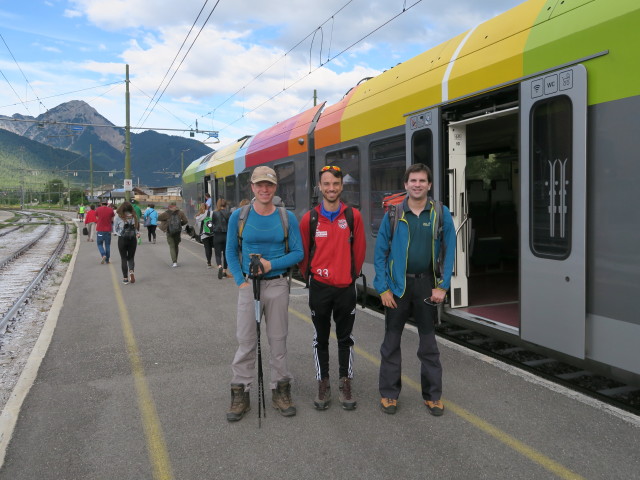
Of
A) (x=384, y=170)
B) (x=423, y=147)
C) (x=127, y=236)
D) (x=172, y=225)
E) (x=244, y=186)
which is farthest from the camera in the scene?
(x=244, y=186)

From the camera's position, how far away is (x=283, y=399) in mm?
3904

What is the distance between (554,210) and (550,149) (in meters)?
0.49

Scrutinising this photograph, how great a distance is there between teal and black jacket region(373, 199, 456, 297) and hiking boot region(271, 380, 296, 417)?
102cm

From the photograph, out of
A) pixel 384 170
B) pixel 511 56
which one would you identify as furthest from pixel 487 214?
pixel 511 56

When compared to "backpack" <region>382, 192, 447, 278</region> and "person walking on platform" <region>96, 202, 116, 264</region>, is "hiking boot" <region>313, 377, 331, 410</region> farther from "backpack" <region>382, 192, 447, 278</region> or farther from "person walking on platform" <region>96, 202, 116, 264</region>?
"person walking on platform" <region>96, 202, 116, 264</region>

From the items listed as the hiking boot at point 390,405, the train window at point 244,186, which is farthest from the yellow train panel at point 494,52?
the train window at point 244,186

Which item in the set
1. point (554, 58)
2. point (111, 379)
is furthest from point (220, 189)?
point (554, 58)

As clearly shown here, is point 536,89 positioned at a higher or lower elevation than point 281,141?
lower

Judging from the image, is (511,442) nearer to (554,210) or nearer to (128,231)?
(554,210)

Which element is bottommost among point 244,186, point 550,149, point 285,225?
point 285,225

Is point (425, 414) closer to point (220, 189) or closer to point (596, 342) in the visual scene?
point (596, 342)

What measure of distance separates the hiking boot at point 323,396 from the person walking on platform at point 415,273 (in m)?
0.41

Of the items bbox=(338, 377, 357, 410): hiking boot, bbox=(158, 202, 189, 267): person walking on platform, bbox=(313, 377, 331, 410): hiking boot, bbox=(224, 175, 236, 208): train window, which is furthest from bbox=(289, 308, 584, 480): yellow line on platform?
bbox=(224, 175, 236, 208): train window

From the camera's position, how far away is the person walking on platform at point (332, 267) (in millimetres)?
3758
